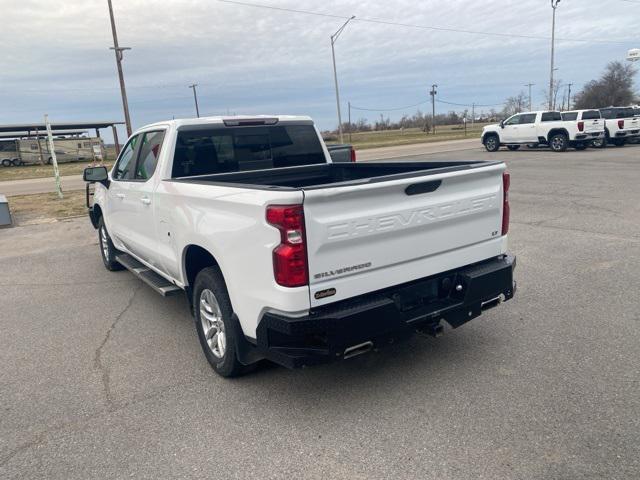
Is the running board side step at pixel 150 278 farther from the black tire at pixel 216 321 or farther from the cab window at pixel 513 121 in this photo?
the cab window at pixel 513 121

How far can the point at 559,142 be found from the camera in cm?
2381

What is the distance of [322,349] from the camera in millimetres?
3033

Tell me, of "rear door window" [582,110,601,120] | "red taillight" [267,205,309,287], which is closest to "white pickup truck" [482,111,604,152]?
"rear door window" [582,110,601,120]

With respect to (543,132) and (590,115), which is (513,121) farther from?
(590,115)

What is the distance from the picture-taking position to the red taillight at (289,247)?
284cm

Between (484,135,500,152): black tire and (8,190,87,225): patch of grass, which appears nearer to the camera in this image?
(8,190,87,225): patch of grass

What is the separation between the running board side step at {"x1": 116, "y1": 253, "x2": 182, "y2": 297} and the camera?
180 inches

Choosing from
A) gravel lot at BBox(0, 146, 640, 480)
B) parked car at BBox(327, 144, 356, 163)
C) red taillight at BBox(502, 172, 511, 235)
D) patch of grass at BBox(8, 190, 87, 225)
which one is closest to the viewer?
gravel lot at BBox(0, 146, 640, 480)

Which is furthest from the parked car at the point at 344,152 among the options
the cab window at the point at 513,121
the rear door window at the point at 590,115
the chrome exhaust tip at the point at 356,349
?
the cab window at the point at 513,121

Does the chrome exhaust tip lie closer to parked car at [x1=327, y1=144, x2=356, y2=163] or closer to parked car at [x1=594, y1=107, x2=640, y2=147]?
parked car at [x1=327, y1=144, x2=356, y2=163]

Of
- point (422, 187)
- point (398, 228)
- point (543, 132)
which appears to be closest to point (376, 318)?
point (398, 228)

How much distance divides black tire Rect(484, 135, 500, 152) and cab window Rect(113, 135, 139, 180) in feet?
76.4

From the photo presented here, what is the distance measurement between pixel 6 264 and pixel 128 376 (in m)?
5.40

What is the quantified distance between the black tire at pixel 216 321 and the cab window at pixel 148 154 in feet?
4.95
